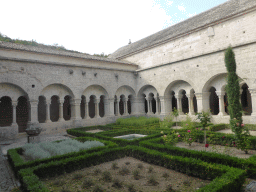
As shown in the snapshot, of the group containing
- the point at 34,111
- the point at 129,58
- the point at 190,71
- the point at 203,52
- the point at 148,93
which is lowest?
the point at 34,111

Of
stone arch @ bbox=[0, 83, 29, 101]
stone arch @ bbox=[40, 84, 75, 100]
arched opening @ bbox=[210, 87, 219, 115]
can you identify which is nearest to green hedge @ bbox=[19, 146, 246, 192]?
stone arch @ bbox=[0, 83, 29, 101]

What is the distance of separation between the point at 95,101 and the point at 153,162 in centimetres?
1117

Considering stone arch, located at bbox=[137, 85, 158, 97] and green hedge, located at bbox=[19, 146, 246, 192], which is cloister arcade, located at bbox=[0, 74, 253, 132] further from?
green hedge, located at bbox=[19, 146, 246, 192]

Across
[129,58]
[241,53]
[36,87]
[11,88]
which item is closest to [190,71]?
[241,53]

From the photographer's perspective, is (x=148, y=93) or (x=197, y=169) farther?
(x=148, y=93)

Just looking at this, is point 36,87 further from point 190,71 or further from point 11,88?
point 190,71

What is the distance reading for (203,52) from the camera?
14.3 meters

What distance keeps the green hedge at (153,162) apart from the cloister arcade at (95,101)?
829 centimetres

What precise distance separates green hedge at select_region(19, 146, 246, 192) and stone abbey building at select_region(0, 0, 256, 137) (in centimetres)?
534

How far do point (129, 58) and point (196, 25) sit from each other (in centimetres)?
855

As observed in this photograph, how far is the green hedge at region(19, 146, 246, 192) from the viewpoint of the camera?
3.94m

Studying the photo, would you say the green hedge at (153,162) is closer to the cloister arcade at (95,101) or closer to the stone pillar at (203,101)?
the cloister arcade at (95,101)

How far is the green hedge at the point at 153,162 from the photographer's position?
394 centimetres

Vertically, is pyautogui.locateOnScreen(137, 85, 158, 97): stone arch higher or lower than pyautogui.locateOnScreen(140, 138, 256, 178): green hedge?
higher
